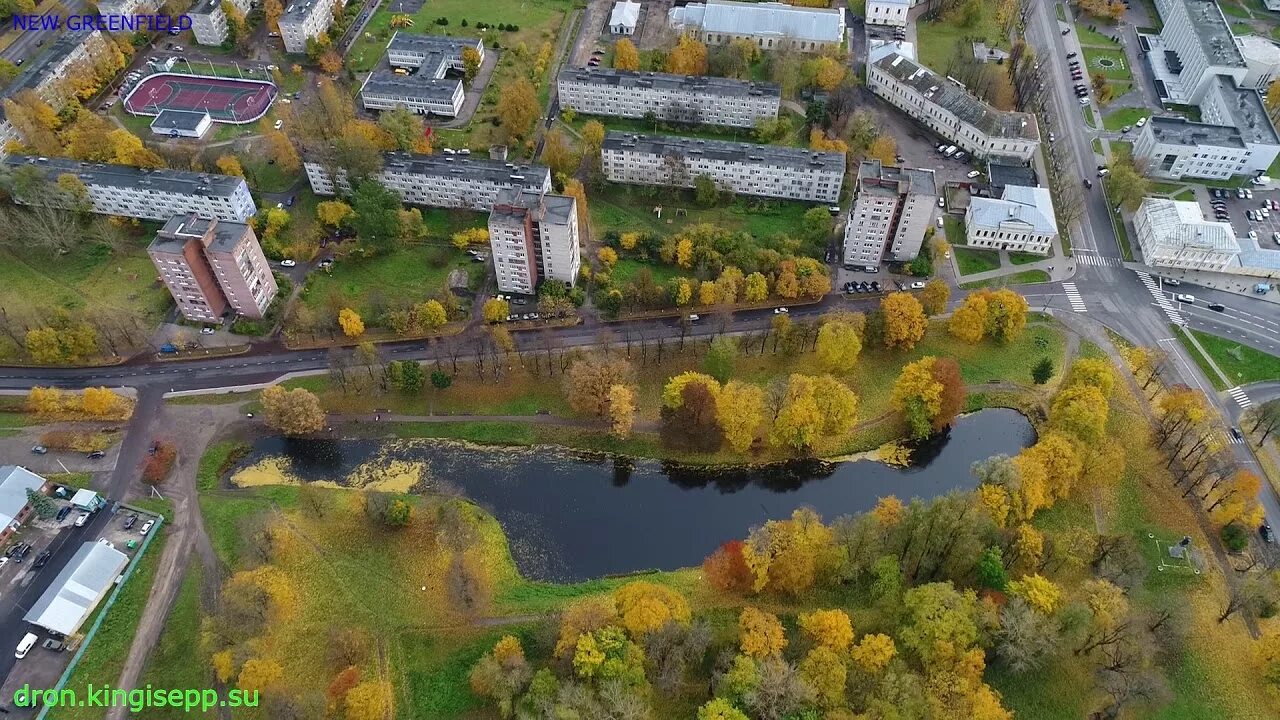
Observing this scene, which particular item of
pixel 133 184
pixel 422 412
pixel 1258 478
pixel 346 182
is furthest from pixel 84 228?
pixel 1258 478

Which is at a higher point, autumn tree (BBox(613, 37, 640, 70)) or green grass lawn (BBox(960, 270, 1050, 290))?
autumn tree (BBox(613, 37, 640, 70))

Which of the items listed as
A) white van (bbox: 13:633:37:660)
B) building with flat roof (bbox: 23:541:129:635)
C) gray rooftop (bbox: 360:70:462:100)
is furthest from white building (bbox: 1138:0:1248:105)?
white van (bbox: 13:633:37:660)

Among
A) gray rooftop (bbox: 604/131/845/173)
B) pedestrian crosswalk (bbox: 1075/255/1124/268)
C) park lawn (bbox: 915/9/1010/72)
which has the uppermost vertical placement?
gray rooftop (bbox: 604/131/845/173)

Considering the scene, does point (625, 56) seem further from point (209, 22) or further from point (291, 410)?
point (291, 410)

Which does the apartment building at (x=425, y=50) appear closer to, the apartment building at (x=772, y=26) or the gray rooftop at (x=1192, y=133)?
the apartment building at (x=772, y=26)

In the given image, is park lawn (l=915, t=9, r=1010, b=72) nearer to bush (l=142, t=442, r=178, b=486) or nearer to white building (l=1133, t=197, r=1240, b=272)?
white building (l=1133, t=197, r=1240, b=272)

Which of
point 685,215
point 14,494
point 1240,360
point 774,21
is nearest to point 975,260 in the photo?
point 1240,360

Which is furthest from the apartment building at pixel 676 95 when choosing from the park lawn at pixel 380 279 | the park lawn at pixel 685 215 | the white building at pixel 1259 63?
the white building at pixel 1259 63

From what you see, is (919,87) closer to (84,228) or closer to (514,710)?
(514,710)
